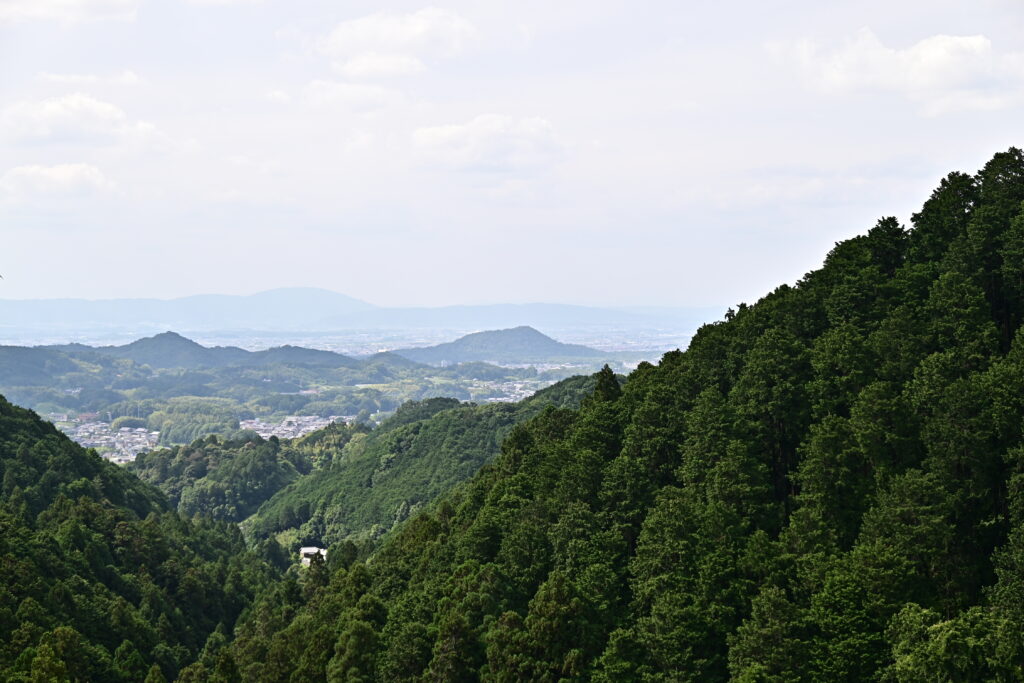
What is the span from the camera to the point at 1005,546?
118 feet

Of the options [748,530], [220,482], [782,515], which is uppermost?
[782,515]

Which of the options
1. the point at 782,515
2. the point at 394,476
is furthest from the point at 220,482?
the point at 782,515

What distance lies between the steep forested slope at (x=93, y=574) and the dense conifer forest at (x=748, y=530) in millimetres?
345

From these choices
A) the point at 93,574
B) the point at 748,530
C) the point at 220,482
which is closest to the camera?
the point at 748,530

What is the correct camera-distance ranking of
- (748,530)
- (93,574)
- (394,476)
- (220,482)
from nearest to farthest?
(748,530) < (93,574) < (394,476) < (220,482)

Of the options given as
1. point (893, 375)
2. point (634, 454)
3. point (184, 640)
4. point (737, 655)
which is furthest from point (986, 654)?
point (184, 640)

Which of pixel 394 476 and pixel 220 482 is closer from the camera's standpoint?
pixel 394 476

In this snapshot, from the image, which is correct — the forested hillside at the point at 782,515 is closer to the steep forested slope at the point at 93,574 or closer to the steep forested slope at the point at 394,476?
the steep forested slope at the point at 93,574

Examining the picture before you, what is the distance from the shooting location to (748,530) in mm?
44719

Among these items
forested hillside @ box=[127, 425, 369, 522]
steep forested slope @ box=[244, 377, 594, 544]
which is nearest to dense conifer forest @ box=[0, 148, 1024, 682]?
steep forested slope @ box=[244, 377, 594, 544]

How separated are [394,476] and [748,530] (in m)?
124

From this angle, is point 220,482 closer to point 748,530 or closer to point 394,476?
point 394,476

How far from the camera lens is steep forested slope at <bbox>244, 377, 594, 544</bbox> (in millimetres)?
149625

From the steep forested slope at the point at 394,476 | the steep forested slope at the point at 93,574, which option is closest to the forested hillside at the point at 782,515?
the steep forested slope at the point at 93,574
